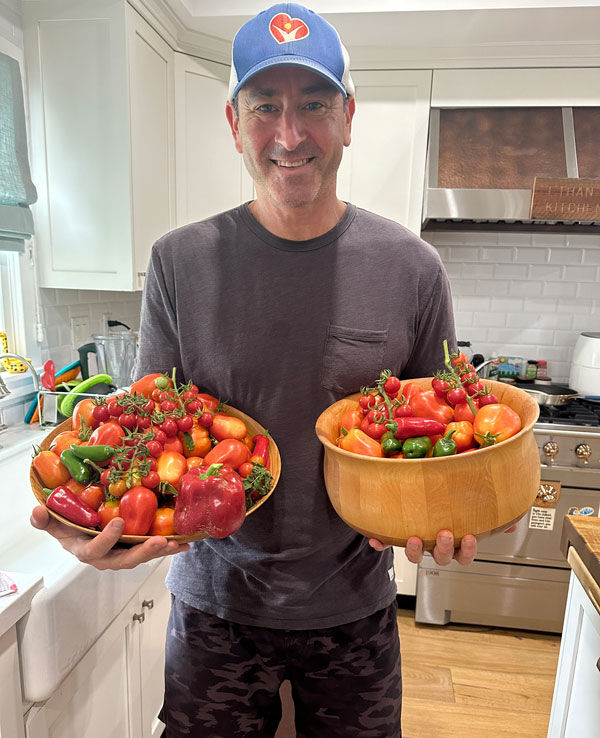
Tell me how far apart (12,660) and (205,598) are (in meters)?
0.34

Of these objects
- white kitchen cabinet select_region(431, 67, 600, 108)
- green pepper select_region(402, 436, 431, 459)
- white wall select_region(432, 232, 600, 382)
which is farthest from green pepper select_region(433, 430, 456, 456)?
white wall select_region(432, 232, 600, 382)

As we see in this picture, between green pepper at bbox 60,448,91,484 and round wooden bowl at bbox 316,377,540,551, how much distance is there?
0.36m

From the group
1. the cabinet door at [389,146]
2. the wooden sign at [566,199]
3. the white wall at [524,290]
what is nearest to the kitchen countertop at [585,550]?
the wooden sign at [566,199]

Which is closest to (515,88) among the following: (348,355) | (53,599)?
(348,355)

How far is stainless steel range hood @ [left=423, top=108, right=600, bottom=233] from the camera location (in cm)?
217

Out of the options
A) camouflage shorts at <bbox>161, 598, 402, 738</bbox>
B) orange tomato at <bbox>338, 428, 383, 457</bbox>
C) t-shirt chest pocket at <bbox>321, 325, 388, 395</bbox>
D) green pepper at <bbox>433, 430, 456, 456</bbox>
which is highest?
t-shirt chest pocket at <bbox>321, 325, 388, 395</bbox>

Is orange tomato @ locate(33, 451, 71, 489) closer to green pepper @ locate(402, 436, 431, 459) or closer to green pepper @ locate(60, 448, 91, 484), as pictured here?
green pepper @ locate(60, 448, 91, 484)

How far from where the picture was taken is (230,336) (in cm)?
98

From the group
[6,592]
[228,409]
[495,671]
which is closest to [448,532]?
[228,409]

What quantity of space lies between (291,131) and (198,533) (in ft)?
2.17

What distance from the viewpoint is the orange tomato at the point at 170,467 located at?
2.53 ft

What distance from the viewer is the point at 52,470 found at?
2.55 feet

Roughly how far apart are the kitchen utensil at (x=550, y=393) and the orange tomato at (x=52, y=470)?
6.29ft

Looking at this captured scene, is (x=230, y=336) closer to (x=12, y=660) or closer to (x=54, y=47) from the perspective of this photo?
(x=12, y=660)
